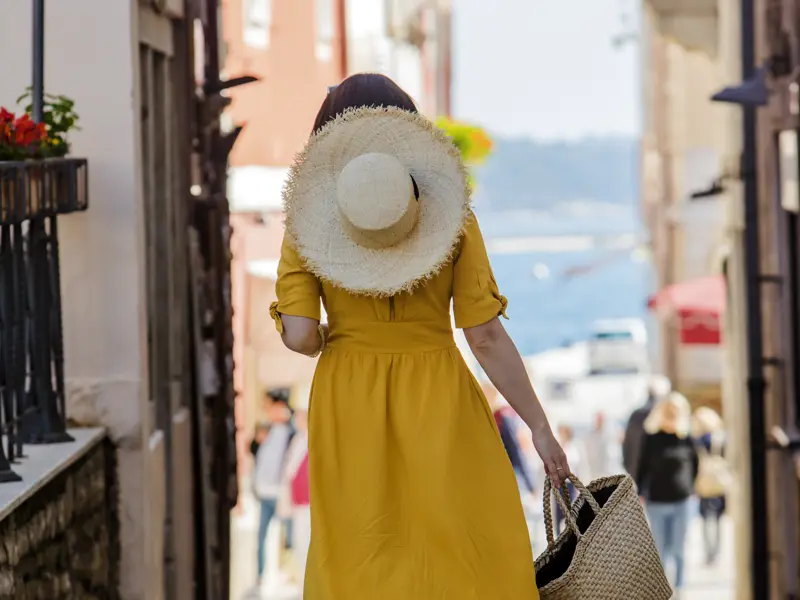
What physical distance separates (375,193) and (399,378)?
0.46m

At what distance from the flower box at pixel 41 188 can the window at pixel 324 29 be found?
16.3 m

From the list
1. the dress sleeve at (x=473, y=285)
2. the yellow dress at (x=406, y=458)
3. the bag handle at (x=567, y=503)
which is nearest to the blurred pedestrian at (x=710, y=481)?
the bag handle at (x=567, y=503)

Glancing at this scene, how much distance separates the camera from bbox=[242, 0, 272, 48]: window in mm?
19562

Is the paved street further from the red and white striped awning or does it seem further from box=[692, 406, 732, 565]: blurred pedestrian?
the red and white striped awning

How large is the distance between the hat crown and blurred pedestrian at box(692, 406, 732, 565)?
9.53m

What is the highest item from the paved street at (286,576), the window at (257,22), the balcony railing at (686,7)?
the window at (257,22)

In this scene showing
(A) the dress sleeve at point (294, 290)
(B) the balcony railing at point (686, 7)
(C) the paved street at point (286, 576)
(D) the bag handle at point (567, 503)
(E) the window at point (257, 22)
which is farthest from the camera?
(E) the window at point (257, 22)

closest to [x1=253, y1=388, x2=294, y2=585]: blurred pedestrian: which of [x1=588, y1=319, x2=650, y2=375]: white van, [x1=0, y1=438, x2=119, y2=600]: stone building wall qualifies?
[x1=0, y1=438, x2=119, y2=600]: stone building wall

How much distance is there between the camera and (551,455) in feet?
12.4

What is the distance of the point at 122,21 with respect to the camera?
5.45m

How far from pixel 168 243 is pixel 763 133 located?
177 inches

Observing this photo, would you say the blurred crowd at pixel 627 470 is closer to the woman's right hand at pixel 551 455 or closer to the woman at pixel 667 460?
the woman at pixel 667 460

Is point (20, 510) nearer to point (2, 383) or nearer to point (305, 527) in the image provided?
point (2, 383)

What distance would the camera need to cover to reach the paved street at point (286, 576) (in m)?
12.2
